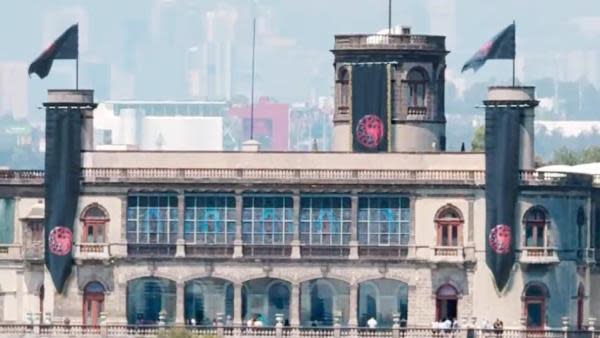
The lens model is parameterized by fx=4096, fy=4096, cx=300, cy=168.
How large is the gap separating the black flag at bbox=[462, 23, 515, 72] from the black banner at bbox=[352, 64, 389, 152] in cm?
349

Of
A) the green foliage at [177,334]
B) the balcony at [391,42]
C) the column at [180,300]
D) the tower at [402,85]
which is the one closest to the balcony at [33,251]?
the column at [180,300]

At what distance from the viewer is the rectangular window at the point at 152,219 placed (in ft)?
472

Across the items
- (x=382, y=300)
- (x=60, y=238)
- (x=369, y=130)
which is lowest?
(x=382, y=300)

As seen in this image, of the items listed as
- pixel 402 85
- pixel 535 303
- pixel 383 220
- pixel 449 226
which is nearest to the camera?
pixel 535 303

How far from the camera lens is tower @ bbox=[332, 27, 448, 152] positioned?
486ft

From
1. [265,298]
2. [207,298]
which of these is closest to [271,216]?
[265,298]

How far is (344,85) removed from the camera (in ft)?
489

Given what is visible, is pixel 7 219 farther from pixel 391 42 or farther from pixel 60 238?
pixel 391 42

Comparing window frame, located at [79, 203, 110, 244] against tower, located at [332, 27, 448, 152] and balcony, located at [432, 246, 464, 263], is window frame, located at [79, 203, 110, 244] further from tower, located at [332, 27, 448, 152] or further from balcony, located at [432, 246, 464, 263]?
balcony, located at [432, 246, 464, 263]

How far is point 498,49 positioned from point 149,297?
50.6 ft

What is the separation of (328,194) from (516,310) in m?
7.75

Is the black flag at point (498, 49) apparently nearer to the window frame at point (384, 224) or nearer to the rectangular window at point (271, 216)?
the window frame at point (384, 224)

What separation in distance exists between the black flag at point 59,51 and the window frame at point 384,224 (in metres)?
12.9

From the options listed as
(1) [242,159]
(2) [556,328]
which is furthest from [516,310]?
(1) [242,159]
